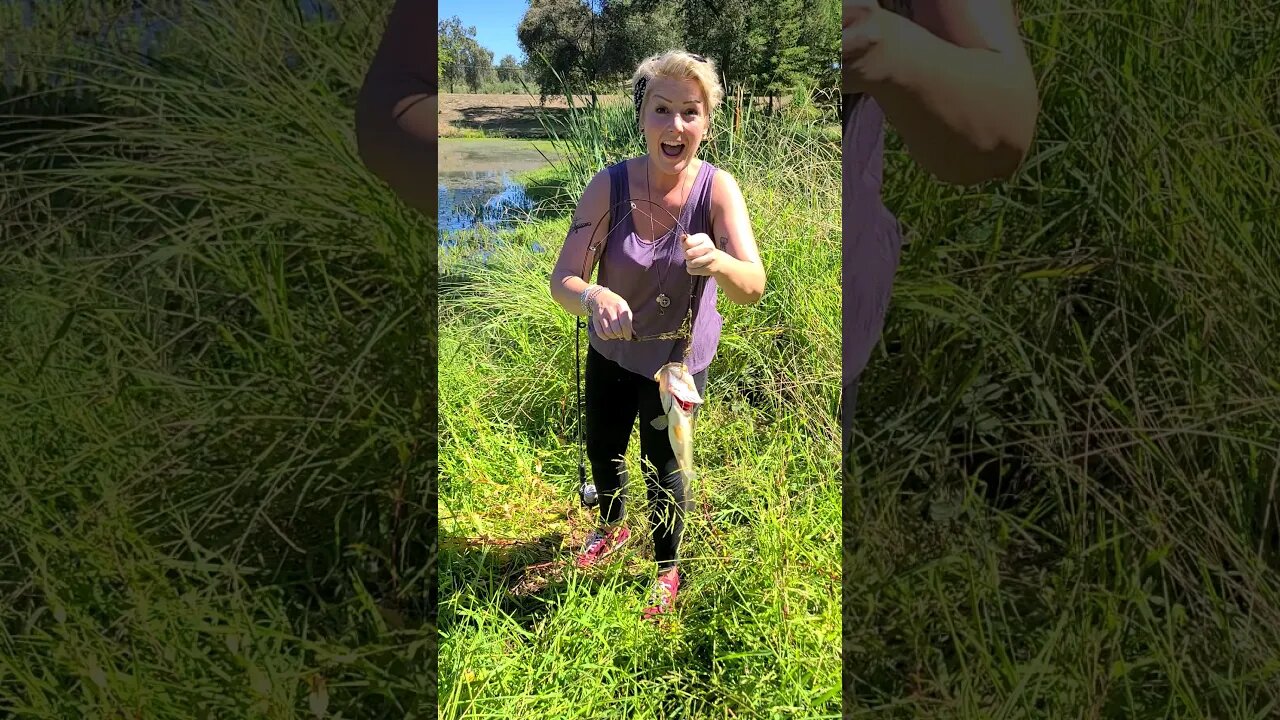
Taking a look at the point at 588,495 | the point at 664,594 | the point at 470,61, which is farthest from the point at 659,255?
the point at 470,61

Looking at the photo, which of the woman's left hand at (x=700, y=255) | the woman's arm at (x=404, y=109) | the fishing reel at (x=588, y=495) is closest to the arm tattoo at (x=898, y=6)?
the woman's arm at (x=404, y=109)

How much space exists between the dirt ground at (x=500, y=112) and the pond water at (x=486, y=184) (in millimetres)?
113

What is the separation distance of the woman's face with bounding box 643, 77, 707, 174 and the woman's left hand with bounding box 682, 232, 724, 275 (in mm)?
314

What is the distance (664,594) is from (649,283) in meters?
0.77

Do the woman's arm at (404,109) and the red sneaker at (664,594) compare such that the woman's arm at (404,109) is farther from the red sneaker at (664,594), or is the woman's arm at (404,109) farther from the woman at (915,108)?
the red sneaker at (664,594)

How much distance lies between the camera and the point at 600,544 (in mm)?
2283

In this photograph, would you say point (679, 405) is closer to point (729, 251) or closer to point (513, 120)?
point (729, 251)

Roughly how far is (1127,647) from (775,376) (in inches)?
89.8

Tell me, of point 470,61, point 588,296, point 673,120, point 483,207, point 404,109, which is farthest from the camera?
point 470,61

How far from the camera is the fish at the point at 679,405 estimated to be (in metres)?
1.83

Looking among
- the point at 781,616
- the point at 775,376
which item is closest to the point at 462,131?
the point at 775,376

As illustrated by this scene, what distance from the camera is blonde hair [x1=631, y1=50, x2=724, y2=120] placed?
1.88 m

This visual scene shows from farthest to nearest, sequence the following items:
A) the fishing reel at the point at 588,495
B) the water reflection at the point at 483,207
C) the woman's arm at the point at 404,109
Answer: the water reflection at the point at 483,207 < the fishing reel at the point at 588,495 < the woman's arm at the point at 404,109

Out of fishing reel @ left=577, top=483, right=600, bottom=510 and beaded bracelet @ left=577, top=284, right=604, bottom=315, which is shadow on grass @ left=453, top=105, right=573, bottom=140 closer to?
fishing reel @ left=577, top=483, right=600, bottom=510
